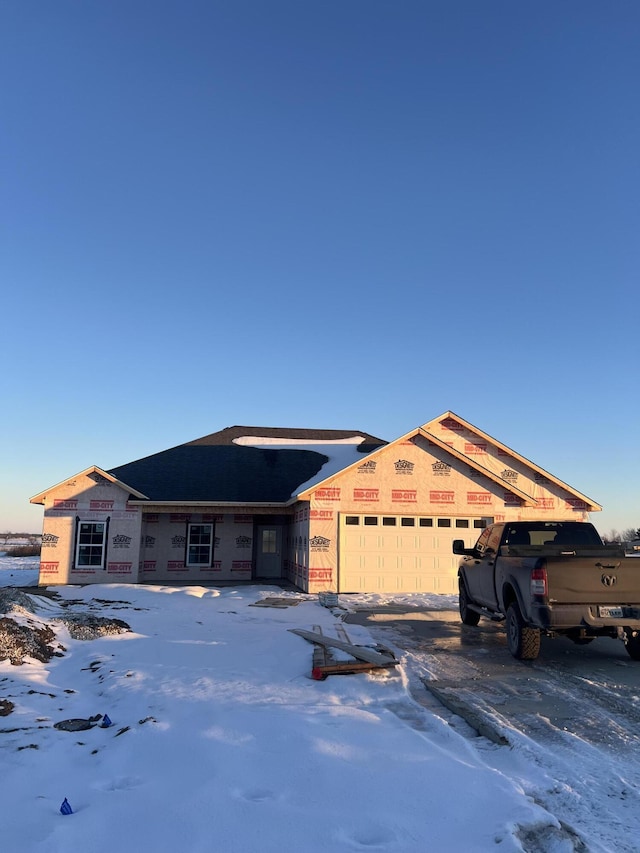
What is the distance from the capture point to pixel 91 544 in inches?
792

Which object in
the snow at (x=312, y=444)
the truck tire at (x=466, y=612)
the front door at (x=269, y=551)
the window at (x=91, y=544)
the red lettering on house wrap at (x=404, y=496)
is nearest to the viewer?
the truck tire at (x=466, y=612)

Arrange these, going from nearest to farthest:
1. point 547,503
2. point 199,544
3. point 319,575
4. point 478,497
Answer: point 319,575 < point 478,497 < point 547,503 < point 199,544

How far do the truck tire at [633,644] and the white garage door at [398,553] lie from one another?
10.4m

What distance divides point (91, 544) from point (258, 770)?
17483 millimetres

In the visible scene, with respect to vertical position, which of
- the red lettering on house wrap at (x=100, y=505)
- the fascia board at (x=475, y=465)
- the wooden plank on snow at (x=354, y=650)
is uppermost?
the fascia board at (x=475, y=465)

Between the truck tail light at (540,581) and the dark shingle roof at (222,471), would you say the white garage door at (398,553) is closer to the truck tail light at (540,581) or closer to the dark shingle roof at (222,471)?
the dark shingle roof at (222,471)

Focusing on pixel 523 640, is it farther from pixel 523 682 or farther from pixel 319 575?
pixel 319 575

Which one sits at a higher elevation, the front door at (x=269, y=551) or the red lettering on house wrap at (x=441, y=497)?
the red lettering on house wrap at (x=441, y=497)

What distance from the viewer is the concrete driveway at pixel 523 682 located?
5520mm

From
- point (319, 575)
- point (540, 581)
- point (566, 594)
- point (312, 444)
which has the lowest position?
point (319, 575)

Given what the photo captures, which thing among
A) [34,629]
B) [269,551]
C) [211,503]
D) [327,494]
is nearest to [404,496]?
[327,494]

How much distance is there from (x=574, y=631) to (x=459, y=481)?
11826 millimetres

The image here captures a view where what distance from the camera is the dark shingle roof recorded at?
21562 millimetres

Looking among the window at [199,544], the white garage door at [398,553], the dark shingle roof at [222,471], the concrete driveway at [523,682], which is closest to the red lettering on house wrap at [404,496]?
the white garage door at [398,553]
